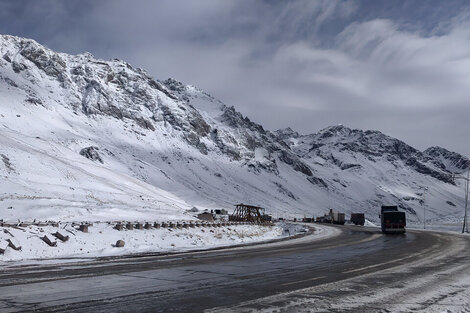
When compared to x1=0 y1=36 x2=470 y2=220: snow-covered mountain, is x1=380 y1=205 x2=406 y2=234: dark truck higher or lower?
lower

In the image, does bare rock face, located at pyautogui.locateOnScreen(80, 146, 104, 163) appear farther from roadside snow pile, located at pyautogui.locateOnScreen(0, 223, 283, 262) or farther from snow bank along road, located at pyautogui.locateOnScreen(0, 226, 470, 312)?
snow bank along road, located at pyautogui.locateOnScreen(0, 226, 470, 312)

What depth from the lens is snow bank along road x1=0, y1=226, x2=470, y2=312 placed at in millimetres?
7830

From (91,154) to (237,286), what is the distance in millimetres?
123104

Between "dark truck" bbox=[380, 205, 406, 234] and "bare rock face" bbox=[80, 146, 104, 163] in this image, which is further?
"bare rock face" bbox=[80, 146, 104, 163]

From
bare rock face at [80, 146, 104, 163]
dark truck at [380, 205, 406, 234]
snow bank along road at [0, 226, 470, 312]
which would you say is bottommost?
snow bank along road at [0, 226, 470, 312]

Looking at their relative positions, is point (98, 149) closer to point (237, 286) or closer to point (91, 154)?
point (91, 154)

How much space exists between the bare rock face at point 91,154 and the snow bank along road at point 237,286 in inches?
4537

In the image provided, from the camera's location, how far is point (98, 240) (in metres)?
20.7

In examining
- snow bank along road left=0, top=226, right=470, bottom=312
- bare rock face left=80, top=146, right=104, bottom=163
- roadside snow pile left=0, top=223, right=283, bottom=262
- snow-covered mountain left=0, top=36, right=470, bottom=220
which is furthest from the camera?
bare rock face left=80, top=146, right=104, bottom=163

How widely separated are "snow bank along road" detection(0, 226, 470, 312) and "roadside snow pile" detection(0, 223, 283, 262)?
4.10 meters

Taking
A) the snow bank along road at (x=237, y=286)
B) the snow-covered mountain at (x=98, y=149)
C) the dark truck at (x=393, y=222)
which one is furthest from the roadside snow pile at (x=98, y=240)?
the snow-covered mountain at (x=98, y=149)

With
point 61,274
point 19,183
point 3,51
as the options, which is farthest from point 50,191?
point 3,51

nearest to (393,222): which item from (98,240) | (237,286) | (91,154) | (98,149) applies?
(98,240)

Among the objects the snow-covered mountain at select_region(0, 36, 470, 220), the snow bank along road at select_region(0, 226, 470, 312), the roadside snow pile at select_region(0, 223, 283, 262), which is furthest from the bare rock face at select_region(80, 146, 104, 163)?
the snow bank along road at select_region(0, 226, 470, 312)
